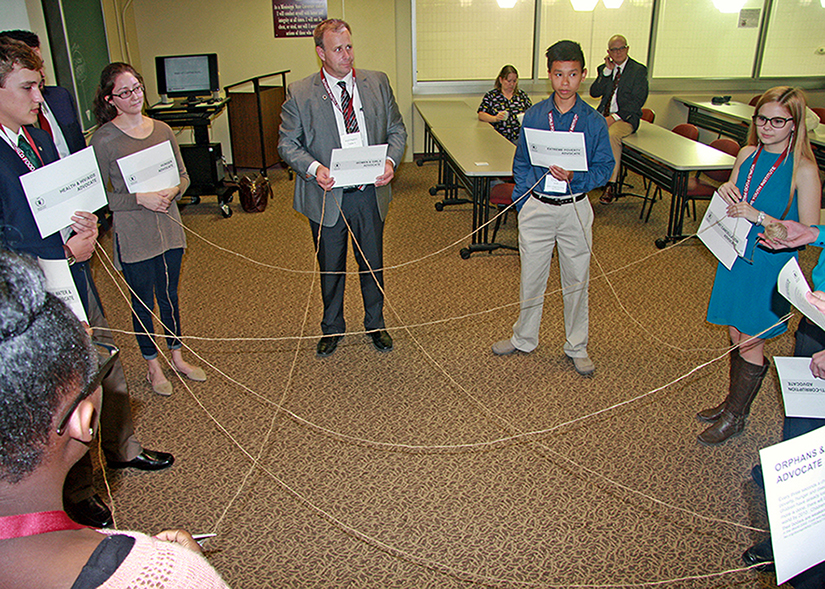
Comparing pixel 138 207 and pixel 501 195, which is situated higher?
pixel 138 207

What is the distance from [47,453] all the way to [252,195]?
222 inches

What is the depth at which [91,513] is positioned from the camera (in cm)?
221

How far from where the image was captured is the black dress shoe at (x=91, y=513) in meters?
2.17

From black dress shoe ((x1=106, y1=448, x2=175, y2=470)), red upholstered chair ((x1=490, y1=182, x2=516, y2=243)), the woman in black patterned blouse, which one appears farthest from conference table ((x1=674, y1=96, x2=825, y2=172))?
black dress shoe ((x1=106, y1=448, x2=175, y2=470))

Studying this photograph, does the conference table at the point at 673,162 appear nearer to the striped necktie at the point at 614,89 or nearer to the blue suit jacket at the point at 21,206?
the striped necktie at the point at 614,89

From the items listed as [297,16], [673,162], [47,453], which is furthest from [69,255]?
[297,16]

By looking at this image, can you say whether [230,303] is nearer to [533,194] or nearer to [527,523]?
[533,194]

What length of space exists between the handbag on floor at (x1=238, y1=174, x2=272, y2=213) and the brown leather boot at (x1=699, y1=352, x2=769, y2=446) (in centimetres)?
480

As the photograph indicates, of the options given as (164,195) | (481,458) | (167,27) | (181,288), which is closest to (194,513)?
(481,458)

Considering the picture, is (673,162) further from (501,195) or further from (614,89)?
(614,89)

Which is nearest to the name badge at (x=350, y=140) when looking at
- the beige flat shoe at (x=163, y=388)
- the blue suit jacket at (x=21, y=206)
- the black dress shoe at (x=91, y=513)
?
the blue suit jacket at (x=21, y=206)

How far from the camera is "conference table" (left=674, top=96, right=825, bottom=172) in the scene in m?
6.82

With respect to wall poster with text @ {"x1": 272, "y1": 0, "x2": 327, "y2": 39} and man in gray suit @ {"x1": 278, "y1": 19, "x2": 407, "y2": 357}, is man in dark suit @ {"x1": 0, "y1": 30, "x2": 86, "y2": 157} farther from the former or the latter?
wall poster with text @ {"x1": 272, "y1": 0, "x2": 327, "y2": 39}

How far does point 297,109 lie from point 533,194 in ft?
4.10
